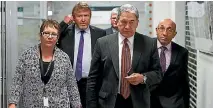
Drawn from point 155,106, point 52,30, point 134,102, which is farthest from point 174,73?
point 52,30

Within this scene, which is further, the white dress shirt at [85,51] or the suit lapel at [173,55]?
the white dress shirt at [85,51]

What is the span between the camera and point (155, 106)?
10.1 ft

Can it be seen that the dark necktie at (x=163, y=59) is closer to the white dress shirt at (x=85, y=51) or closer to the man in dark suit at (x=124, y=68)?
the man in dark suit at (x=124, y=68)

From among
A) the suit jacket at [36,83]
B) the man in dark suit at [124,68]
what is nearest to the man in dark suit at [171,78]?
the man in dark suit at [124,68]

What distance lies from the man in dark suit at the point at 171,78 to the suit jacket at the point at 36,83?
2.85 feet

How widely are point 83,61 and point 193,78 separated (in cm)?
167

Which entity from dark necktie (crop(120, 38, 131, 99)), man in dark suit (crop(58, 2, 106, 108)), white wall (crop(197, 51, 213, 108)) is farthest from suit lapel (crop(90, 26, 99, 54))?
white wall (crop(197, 51, 213, 108))

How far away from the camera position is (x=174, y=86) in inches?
119

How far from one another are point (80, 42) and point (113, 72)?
808 millimetres

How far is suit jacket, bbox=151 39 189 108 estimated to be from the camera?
2998 mm

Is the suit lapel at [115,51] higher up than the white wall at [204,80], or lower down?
higher up

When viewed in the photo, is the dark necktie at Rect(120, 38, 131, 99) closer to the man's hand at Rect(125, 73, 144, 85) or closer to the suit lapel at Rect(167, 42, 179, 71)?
the man's hand at Rect(125, 73, 144, 85)

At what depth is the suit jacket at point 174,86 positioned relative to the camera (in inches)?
118

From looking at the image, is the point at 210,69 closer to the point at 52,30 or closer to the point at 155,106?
the point at 155,106
